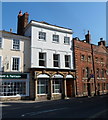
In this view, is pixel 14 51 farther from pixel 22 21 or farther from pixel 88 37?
pixel 88 37

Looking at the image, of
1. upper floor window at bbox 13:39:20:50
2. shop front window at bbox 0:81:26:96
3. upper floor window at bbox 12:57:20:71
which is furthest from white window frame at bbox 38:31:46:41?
shop front window at bbox 0:81:26:96

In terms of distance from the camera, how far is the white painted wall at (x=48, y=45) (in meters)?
22.2

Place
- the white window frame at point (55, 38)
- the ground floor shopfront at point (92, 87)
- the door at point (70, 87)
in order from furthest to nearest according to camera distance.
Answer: the ground floor shopfront at point (92, 87) < the door at point (70, 87) < the white window frame at point (55, 38)

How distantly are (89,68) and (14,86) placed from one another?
14245 millimetres

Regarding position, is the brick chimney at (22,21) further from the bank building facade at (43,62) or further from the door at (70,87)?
the door at (70,87)

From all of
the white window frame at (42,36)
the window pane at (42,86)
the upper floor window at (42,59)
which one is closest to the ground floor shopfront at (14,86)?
the window pane at (42,86)

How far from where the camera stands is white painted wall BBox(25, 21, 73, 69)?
2220 centimetres

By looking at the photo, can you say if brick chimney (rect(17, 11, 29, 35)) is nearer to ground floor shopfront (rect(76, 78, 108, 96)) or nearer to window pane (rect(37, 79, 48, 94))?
window pane (rect(37, 79, 48, 94))

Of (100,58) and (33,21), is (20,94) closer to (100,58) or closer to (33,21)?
(33,21)

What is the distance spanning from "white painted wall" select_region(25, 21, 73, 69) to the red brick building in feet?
6.87

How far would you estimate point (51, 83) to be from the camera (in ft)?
73.6

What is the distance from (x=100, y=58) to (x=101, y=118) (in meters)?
24.8

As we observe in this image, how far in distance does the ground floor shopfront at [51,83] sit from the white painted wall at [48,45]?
3.38ft

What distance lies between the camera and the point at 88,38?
104 feet
